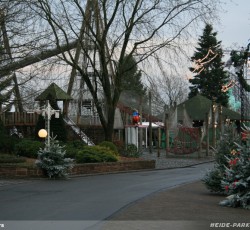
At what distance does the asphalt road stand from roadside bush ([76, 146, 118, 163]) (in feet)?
12.3

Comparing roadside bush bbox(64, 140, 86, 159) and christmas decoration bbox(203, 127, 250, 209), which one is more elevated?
roadside bush bbox(64, 140, 86, 159)

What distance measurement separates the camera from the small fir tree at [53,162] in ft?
62.0

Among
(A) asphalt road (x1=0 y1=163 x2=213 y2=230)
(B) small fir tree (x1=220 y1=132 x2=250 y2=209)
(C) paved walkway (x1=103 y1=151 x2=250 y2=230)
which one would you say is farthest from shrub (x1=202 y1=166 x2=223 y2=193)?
(A) asphalt road (x1=0 y1=163 x2=213 y2=230)

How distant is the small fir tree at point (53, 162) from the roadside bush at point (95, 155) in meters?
3.80

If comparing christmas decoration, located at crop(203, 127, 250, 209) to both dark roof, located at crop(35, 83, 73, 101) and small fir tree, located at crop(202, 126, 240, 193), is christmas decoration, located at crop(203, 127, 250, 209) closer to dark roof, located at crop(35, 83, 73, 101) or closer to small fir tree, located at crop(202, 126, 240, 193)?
small fir tree, located at crop(202, 126, 240, 193)

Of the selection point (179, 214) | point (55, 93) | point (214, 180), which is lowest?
point (179, 214)

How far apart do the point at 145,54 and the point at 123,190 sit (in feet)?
45.2

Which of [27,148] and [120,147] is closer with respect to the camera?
[27,148]

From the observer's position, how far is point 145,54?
27.7 meters

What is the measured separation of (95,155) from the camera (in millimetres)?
23281

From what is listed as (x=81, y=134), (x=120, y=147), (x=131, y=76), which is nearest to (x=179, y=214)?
(x=120, y=147)

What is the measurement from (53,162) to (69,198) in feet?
19.6

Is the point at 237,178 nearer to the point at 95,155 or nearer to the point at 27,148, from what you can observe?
the point at 95,155

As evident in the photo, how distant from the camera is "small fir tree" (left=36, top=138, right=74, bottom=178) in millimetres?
18891
